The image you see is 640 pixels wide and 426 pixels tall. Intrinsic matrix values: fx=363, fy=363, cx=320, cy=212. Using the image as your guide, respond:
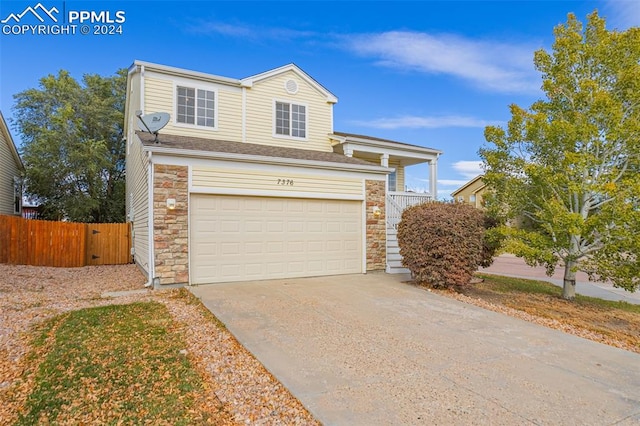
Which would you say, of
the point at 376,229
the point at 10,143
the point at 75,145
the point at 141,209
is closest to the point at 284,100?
the point at 376,229

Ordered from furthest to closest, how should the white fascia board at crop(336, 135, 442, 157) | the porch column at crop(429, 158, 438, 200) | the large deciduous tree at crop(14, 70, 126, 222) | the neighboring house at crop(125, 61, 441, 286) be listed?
the large deciduous tree at crop(14, 70, 126, 222) → the porch column at crop(429, 158, 438, 200) → the white fascia board at crop(336, 135, 442, 157) → the neighboring house at crop(125, 61, 441, 286)

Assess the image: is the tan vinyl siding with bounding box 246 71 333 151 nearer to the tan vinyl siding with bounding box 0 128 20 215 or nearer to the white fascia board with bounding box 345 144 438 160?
the white fascia board with bounding box 345 144 438 160

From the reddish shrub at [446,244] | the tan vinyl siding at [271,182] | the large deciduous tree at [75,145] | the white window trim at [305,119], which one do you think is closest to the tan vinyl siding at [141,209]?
the tan vinyl siding at [271,182]

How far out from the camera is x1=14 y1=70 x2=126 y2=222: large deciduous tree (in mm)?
18125

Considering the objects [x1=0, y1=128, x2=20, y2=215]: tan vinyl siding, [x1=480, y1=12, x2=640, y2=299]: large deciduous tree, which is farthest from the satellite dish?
[x1=0, y1=128, x2=20, y2=215]: tan vinyl siding

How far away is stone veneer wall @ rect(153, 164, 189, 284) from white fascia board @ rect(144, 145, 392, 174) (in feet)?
Result: 1.10

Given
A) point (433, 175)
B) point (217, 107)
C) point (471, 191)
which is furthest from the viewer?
point (471, 191)

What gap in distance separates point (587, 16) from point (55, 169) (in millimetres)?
21612

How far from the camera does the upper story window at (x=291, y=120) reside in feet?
43.0

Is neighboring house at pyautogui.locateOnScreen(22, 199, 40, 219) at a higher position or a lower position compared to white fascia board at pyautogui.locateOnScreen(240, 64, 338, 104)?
lower

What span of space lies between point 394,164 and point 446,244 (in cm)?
885

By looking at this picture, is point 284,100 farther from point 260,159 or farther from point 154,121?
point 154,121

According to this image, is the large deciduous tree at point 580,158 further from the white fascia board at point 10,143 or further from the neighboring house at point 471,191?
the neighboring house at point 471,191

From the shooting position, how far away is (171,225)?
792cm
